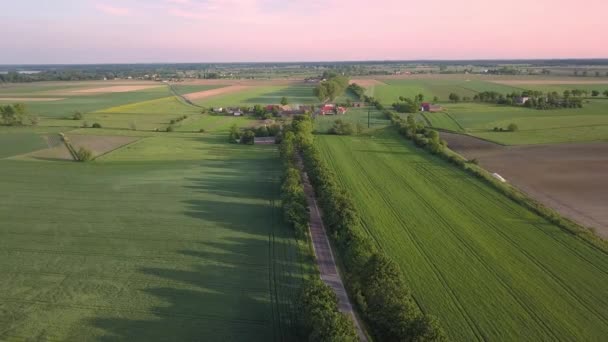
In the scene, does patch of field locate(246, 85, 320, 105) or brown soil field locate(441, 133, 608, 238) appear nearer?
brown soil field locate(441, 133, 608, 238)

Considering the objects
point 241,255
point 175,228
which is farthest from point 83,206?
point 241,255

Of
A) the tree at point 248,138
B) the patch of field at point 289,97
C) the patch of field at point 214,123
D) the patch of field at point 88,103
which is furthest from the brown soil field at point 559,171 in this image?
the patch of field at point 88,103

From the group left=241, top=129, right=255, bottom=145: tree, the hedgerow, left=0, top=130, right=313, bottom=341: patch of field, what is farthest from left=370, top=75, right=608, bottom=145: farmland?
left=0, top=130, right=313, bottom=341: patch of field

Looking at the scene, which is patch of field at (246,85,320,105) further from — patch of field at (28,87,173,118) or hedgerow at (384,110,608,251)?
Answer: hedgerow at (384,110,608,251)

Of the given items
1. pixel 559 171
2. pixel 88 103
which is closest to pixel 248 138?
pixel 559 171

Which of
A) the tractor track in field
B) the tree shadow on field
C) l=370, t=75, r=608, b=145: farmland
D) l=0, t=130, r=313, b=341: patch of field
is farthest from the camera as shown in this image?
l=370, t=75, r=608, b=145: farmland

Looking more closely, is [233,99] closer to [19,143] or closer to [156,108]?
[156,108]

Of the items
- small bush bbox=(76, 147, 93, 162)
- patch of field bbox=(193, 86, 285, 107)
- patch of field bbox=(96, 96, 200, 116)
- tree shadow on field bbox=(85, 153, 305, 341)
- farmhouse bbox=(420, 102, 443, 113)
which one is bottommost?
tree shadow on field bbox=(85, 153, 305, 341)

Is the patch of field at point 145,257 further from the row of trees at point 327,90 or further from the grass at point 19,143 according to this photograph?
the row of trees at point 327,90
